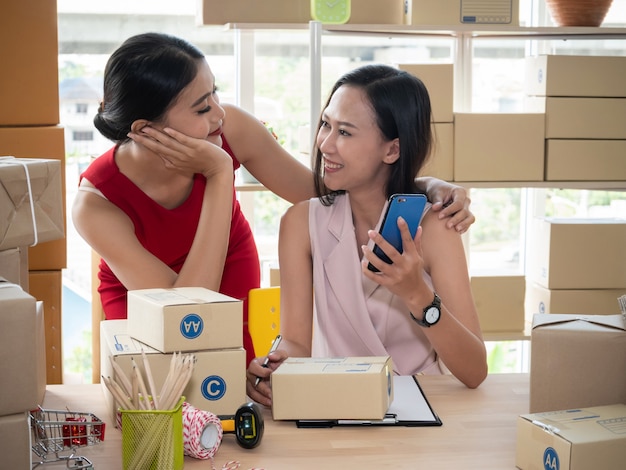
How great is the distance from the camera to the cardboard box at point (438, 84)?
3.04 meters

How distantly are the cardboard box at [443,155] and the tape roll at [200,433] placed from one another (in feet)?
6.43

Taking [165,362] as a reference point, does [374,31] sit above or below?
above

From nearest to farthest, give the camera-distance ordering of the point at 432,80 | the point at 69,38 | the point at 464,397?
the point at 464,397 → the point at 432,80 → the point at 69,38

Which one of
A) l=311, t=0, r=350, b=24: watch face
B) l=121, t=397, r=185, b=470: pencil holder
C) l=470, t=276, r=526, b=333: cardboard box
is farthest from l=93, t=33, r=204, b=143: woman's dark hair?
l=470, t=276, r=526, b=333: cardboard box

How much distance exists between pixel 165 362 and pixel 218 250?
69cm

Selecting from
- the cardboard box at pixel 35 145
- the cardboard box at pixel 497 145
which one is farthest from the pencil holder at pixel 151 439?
the cardboard box at pixel 497 145

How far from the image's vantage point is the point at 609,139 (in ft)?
10.5

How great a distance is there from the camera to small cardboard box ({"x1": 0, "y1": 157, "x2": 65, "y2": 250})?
1567 millimetres

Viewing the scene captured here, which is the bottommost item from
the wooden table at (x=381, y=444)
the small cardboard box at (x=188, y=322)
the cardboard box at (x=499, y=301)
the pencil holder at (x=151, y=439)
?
the cardboard box at (x=499, y=301)

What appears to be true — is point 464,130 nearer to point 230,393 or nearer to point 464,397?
point 464,397

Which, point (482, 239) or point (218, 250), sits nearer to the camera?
point (218, 250)

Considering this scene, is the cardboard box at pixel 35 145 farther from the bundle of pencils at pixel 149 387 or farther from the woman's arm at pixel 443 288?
the bundle of pencils at pixel 149 387

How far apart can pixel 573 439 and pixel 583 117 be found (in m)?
2.28

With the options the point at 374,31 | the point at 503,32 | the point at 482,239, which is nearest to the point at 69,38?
the point at 374,31
